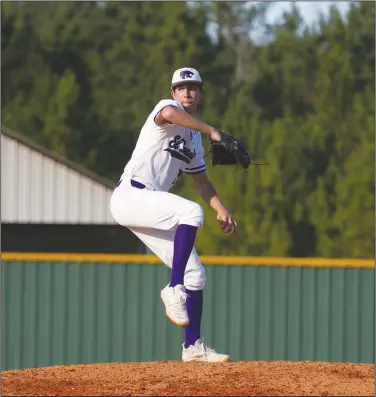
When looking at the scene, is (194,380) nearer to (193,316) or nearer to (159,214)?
(193,316)

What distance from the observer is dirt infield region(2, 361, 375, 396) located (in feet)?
22.5

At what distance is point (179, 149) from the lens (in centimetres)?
782

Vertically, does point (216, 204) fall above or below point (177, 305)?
above

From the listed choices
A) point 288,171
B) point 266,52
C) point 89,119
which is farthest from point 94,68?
point 288,171

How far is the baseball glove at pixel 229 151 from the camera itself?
7.52 metres

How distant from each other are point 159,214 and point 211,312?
790 cm

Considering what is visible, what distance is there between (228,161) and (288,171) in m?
17.4

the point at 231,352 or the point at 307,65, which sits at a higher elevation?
the point at 307,65

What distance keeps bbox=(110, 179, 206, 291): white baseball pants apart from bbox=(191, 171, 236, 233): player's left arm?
25cm

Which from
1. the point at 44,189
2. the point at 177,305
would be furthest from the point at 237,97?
the point at 177,305

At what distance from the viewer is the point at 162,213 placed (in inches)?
300

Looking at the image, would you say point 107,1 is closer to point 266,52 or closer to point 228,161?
point 266,52

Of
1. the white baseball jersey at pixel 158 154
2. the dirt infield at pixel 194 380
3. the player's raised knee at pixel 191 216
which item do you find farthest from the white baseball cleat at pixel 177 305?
the white baseball jersey at pixel 158 154

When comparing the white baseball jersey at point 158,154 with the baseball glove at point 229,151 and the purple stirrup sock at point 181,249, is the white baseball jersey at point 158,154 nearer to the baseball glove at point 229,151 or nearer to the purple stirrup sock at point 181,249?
the baseball glove at point 229,151
